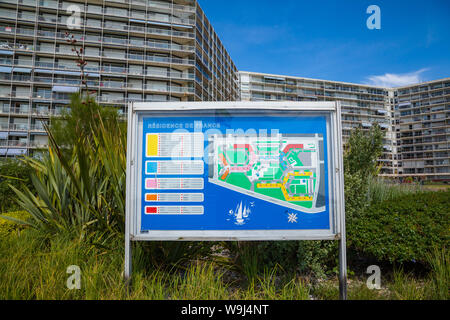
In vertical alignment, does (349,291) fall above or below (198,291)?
below

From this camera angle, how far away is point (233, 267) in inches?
105

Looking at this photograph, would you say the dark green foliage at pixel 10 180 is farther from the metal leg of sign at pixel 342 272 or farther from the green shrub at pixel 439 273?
the green shrub at pixel 439 273

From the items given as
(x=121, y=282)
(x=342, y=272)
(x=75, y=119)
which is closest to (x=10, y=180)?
(x=75, y=119)

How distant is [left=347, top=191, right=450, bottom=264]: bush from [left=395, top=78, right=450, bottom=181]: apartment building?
8641 cm

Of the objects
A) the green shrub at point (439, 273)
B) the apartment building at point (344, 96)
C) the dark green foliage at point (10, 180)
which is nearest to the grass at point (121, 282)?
the green shrub at point (439, 273)

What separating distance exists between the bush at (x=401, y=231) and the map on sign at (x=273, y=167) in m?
1.13

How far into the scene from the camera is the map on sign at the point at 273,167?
2.14 metres

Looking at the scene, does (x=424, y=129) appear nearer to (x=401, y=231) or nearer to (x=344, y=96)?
(x=344, y=96)

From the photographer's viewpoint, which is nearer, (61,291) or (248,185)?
(61,291)

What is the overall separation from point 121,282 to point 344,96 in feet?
293

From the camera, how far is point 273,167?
2160 millimetres
